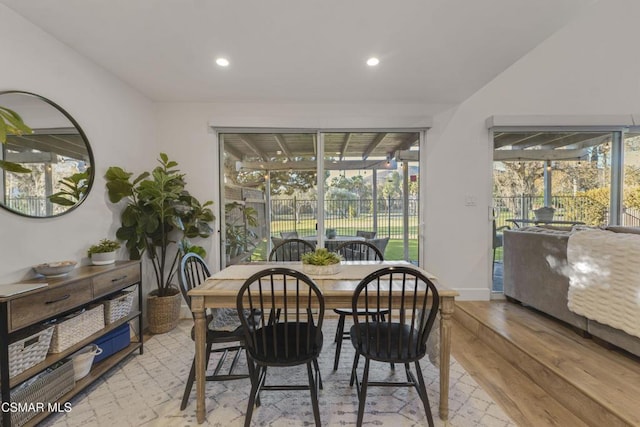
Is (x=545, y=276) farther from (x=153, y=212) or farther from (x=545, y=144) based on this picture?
(x=153, y=212)

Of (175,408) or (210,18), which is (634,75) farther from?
(175,408)

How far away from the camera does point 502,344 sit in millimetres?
2375

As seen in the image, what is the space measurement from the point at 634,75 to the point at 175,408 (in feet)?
19.3

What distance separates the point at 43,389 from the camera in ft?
5.31

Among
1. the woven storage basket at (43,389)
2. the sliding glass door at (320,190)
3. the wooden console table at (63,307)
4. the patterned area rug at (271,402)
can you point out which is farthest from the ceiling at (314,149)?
the woven storage basket at (43,389)

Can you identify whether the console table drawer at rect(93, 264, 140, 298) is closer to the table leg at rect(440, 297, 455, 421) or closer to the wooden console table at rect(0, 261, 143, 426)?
the wooden console table at rect(0, 261, 143, 426)

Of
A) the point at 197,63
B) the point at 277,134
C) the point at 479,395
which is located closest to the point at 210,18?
the point at 197,63

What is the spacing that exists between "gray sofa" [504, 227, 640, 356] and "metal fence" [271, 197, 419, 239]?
3.59 ft

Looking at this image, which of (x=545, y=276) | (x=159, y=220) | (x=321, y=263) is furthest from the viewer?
(x=159, y=220)

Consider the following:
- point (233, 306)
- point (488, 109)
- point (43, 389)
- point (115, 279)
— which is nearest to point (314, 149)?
point (488, 109)

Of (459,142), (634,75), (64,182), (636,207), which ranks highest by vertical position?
(634,75)

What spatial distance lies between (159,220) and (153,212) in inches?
4.0

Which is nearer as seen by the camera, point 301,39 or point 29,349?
point 29,349

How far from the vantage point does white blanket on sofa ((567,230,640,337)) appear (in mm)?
1890
